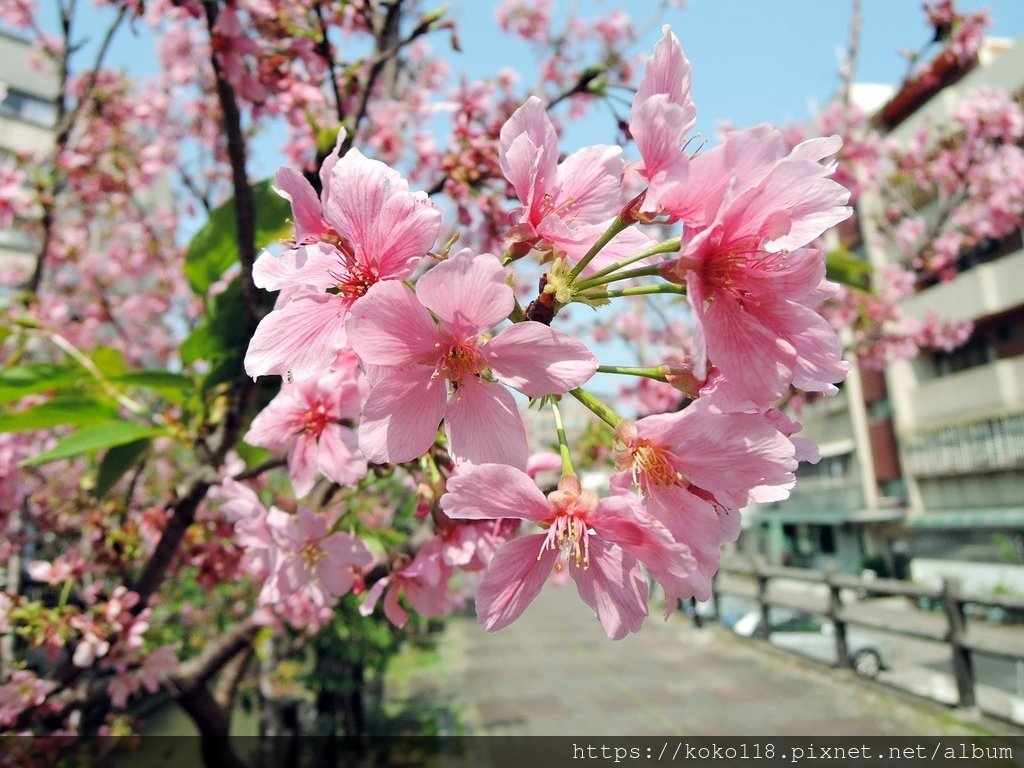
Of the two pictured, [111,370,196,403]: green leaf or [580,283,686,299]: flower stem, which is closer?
[580,283,686,299]: flower stem

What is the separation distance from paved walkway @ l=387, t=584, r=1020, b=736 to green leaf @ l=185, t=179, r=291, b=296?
5621mm

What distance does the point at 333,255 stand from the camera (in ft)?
2.54


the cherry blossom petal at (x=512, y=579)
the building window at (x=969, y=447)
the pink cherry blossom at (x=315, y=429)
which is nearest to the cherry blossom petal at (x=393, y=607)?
the pink cherry blossom at (x=315, y=429)

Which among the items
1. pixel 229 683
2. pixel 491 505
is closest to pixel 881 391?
pixel 229 683

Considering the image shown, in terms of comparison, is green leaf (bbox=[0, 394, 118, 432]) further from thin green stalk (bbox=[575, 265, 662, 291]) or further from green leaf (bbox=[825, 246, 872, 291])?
green leaf (bbox=[825, 246, 872, 291])

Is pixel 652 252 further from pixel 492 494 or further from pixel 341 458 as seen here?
pixel 341 458

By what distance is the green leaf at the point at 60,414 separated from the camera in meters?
1.40

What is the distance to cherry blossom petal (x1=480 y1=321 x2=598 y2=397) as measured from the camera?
66 cm

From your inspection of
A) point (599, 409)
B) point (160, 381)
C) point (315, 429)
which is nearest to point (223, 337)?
point (160, 381)

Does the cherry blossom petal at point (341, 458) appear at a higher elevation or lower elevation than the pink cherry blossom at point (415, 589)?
higher

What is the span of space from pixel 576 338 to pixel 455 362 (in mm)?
146

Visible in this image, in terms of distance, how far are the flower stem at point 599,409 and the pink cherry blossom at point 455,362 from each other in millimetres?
77

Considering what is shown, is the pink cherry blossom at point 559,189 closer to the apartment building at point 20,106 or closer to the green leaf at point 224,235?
the green leaf at point 224,235

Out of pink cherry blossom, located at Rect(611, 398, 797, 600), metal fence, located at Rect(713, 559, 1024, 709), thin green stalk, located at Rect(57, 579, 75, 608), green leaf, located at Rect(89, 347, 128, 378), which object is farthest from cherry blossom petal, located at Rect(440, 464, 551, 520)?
metal fence, located at Rect(713, 559, 1024, 709)
